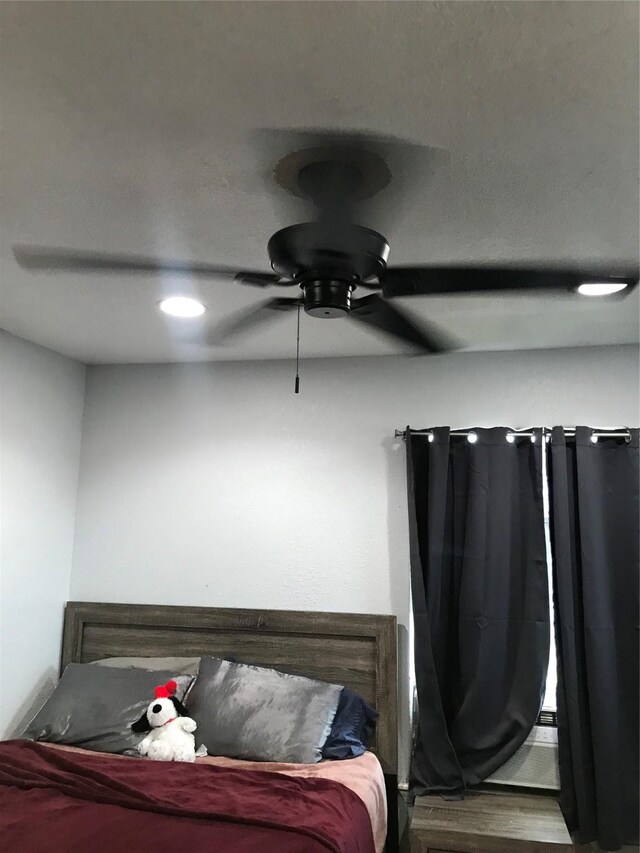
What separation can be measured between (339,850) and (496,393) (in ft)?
6.80

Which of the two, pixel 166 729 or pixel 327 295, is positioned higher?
pixel 327 295

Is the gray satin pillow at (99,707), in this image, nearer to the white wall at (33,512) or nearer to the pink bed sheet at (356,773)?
the pink bed sheet at (356,773)

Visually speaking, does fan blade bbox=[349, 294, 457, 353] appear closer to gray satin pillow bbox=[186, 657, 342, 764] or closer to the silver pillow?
gray satin pillow bbox=[186, 657, 342, 764]

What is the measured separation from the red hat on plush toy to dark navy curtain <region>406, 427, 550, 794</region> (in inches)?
43.2

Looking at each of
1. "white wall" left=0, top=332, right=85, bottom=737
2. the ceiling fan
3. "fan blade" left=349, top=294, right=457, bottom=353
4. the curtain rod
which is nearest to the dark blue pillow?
the curtain rod

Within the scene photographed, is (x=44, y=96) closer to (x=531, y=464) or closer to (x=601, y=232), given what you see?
(x=601, y=232)

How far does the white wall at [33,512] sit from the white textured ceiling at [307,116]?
108 centimetres

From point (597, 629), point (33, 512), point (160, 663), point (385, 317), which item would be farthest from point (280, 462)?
point (597, 629)

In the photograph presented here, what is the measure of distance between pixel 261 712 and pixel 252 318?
171 cm

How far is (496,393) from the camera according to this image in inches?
126

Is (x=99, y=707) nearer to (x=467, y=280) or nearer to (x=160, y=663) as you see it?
(x=160, y=663)

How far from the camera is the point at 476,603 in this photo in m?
A: 2.93

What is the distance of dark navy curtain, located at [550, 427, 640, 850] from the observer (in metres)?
2.66

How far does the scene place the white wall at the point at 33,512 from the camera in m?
3.08
